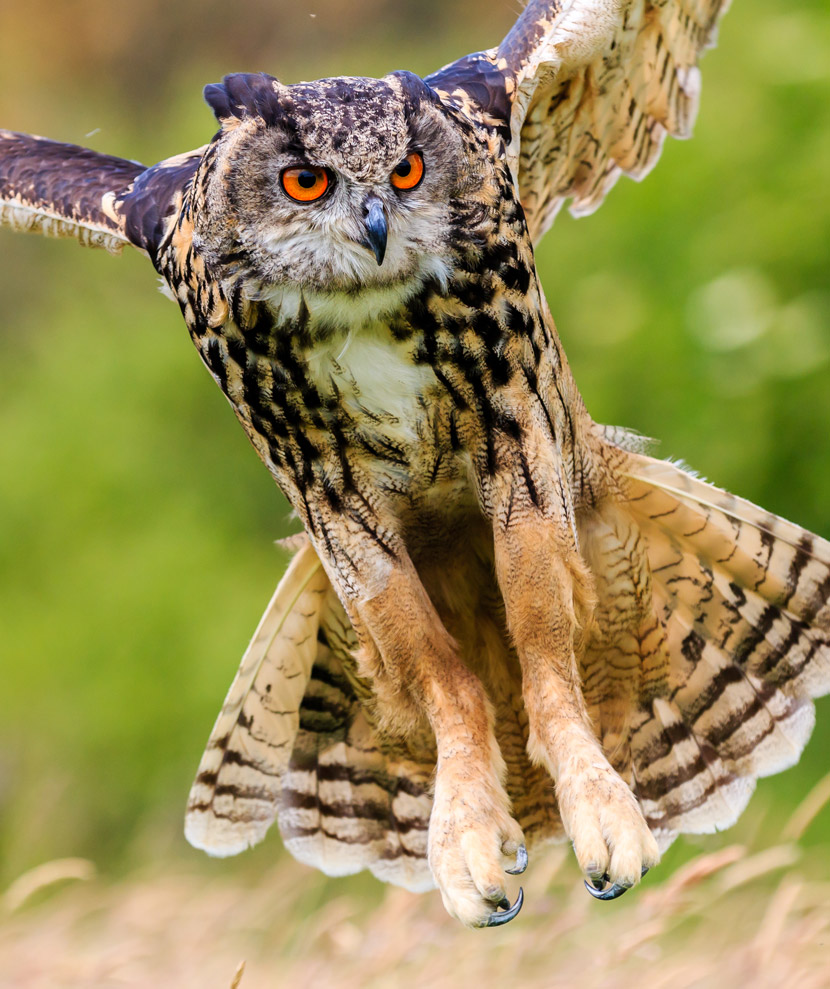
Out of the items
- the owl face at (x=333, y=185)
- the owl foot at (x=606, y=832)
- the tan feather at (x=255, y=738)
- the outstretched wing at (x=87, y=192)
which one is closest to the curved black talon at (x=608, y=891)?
the owl foot at (x=606, y=832)

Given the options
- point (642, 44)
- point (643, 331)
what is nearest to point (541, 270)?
point (643, 331)

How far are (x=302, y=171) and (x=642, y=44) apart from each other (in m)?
1.43

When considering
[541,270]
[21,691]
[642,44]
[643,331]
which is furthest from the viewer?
[21,691]

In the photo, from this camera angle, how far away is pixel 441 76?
135 inches

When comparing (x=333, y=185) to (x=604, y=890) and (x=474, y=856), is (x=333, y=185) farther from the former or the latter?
(x=604, y=890)

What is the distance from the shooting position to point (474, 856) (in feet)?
9.86

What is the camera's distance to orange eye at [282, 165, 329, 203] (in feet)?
9.20

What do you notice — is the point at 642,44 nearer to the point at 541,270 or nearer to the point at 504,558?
the point at 504,558

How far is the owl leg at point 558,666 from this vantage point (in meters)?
3.03

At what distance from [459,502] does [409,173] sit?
0.84 metres

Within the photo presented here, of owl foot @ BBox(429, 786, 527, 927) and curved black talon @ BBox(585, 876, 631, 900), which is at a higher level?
owl foot @ BBox(429, 786, 527, 927)

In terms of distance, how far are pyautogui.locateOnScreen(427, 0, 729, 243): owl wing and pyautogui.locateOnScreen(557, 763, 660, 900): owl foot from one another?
146cm

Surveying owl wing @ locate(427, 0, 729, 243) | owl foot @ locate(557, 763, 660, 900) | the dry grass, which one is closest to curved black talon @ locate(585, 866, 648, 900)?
owl foot @ locate(557, 763, 660, 900)

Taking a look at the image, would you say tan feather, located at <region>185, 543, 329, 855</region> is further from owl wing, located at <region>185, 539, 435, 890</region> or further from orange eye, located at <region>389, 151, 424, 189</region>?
orange eye, located at <region>389, 151, 424, 189</region>
